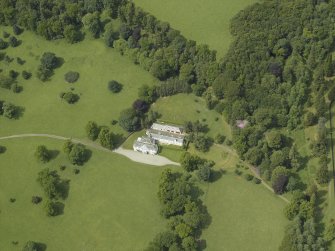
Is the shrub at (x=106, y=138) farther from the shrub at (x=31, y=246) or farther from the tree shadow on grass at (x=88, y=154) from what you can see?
the shrub at (x=31, y=246)

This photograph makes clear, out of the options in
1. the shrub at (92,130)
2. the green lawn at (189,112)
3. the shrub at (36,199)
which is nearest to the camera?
the shrub at (36,199)

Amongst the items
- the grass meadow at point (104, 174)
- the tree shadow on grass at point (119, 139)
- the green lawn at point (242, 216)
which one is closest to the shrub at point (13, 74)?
the grass meadow at point (104, 174)

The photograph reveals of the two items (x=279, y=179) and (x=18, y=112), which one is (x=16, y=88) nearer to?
(x=18, y=112)

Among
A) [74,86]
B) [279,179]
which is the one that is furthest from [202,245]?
[74,86]

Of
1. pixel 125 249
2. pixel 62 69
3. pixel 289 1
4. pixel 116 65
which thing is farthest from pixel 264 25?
pixel 125 249

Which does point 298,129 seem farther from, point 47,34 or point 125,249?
point 47,34

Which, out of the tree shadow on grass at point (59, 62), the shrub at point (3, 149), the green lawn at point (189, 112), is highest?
the tree shadow on grass at point (59, 62)

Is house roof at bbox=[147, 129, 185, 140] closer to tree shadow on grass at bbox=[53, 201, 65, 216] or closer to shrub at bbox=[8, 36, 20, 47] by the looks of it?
tree shadow on grass at bbox=[53, 201, 65, 216]
